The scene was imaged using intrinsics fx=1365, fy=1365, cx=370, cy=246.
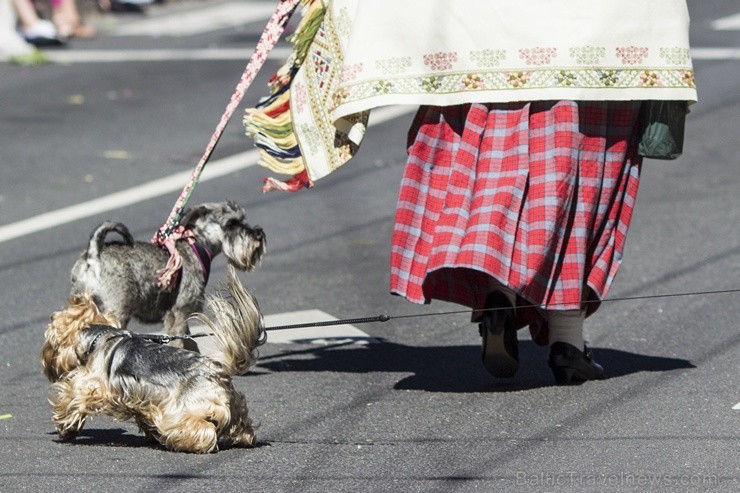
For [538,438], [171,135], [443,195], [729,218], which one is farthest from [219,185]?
[538,438]

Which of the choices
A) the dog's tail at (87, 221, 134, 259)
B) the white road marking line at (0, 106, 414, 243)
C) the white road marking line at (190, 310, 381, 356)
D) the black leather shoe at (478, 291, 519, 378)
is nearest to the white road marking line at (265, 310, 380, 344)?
the white road marking line at (190, 310, 381, 356)

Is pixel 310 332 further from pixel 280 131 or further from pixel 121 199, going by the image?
pixel 121 199

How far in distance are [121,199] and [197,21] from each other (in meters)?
8.61

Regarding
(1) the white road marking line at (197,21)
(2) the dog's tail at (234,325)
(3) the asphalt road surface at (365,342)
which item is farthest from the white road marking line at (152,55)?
(2) the dog's tail at (234,325)

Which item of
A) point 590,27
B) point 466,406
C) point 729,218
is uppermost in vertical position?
point 590,27

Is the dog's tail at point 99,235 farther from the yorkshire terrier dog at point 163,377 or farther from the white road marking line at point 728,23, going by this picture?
the white road marking line at point 728,23

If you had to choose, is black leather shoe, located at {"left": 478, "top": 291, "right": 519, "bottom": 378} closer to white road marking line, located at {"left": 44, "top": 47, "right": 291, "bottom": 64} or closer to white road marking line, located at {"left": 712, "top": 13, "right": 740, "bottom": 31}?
white road marking line, located at {"left": 44, "top": 47, "right": 291, "bottom": 64}

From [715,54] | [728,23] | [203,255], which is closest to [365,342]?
[203,255]

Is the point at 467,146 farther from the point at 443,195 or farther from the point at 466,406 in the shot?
the point at 466,406

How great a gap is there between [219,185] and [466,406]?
4552mm

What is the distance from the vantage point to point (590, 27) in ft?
17.5

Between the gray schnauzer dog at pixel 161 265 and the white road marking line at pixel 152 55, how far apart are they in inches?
337

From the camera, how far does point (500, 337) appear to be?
5.55 m

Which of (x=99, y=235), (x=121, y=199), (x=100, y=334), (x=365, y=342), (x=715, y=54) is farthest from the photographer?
(x=715, y=54)
